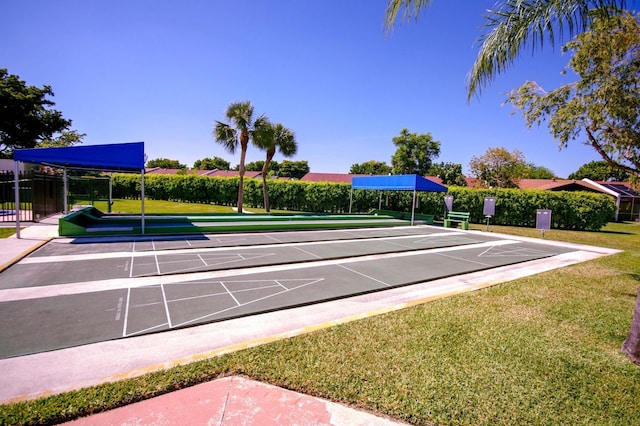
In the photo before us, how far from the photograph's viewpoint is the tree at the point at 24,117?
31.3m

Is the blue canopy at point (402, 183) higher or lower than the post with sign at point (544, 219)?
higher

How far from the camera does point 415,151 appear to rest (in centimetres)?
5138

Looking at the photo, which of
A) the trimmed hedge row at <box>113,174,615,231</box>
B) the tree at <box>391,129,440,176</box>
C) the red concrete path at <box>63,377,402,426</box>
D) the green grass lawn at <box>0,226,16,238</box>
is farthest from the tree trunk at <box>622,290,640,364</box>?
the tree at <box>391,129,440,176</box>

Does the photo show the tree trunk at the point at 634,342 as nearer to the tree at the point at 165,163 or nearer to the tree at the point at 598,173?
the tree at the point at 598,173

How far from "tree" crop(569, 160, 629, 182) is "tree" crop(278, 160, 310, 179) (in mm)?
69257

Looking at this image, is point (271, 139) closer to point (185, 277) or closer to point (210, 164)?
point (185, 277)

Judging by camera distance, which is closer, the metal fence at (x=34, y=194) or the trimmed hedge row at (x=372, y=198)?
the metal fence at (x=34, y=194)

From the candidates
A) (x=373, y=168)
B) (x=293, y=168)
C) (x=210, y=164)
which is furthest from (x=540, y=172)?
(x=210, y=164)

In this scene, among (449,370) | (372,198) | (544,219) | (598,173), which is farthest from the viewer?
(598,173)

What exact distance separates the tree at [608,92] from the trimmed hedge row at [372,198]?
13.1 m

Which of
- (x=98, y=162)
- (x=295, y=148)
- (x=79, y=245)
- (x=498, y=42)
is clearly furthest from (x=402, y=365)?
(x=295, y=148)

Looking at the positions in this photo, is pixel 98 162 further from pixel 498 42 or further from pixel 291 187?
pixel 291 187

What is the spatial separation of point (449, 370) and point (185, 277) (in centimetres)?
558

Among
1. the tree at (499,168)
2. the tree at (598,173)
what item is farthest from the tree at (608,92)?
the tree at (598,173)
